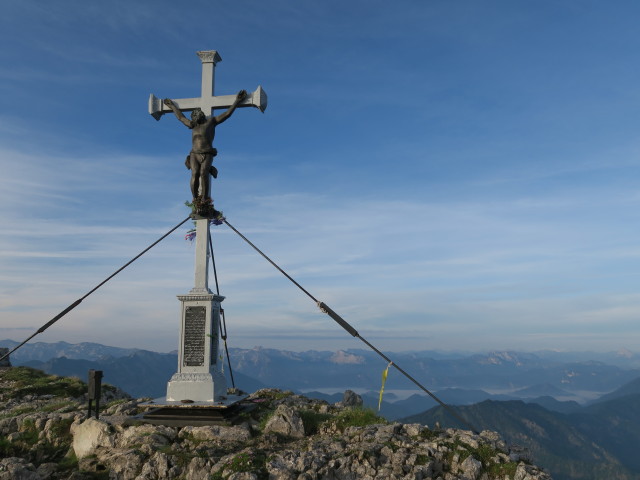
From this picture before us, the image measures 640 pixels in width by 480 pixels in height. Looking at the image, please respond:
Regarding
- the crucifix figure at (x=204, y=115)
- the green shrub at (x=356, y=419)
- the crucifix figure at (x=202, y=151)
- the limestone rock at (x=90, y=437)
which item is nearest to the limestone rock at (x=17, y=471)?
the limestone rock at (x=90, y=437)

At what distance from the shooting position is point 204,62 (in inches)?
685

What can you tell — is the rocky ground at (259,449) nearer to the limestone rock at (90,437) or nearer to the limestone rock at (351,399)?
the limestone rock at (90,437)

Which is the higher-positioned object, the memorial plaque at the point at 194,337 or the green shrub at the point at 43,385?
the memorial plaque at the point at 194,337

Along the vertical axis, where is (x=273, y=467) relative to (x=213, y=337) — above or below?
below

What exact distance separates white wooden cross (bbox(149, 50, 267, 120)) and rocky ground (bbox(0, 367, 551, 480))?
9.65 metres

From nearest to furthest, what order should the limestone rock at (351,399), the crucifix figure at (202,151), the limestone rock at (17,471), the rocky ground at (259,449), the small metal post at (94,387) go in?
1. the rocky ground at (259,449)
2. the limestone rock at (17,471)
3. the small metal post at (94,387)
4. the crucifix figure at (202,151)
5. the limestone rock at (351,399)

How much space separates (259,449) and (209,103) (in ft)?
35.9

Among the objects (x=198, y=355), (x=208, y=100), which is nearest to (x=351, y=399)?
(x=198, y=355)

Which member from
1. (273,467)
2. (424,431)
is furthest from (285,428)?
(424,431)

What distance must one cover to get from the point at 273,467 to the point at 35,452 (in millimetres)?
7581

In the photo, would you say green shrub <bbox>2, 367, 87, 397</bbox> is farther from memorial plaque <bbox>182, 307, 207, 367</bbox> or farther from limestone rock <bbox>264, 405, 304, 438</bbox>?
limestone rock <bbox>264, 405, 304, 438</bbox>

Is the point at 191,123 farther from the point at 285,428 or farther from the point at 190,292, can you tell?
the point at 285,428

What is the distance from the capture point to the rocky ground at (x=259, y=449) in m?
10.8

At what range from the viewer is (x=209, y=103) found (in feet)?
55.4
